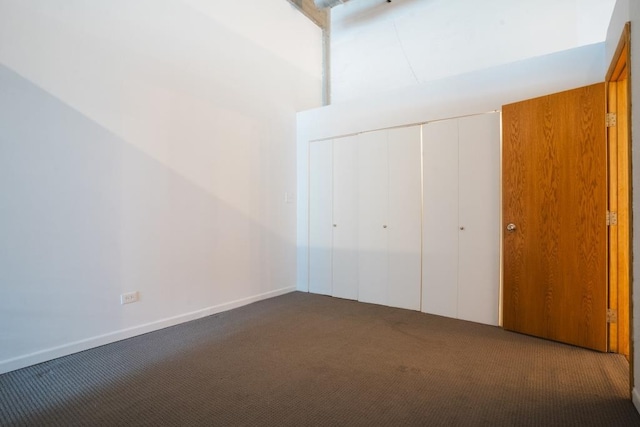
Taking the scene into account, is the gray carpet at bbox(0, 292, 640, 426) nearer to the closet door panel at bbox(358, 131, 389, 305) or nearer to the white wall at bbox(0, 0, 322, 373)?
the white wall at bbox(0, 0, 322, 373)

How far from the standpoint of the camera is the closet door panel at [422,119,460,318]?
141 inches

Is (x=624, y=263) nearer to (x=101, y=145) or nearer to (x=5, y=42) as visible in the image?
(x=101, y=145)

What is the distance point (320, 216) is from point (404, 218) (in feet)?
3.99

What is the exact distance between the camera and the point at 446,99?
→ 144 inches

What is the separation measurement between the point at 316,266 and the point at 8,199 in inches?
127

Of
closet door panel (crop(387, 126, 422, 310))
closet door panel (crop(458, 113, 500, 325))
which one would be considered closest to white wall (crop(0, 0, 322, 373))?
closet door panel (crop(387, 126, 422, 310))

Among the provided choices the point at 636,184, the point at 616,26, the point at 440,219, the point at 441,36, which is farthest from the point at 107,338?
the point at 441,36

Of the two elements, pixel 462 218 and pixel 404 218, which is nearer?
pixel 462 218

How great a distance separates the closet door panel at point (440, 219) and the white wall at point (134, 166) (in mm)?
1902

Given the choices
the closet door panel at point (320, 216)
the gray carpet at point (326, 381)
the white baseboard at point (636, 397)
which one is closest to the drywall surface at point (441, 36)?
the closet door panel at point (320, 216)

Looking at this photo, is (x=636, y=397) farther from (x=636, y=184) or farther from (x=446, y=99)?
(x=446, y=99)

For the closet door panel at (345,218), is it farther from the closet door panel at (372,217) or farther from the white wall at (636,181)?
the white wall at (636,181)

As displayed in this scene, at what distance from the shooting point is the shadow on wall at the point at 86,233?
8.14 ft

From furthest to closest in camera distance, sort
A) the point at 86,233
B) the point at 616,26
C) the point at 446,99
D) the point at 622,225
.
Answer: the point at 446,99 → the point at 86,233 → the point at 622,225 → the point at 616,26
